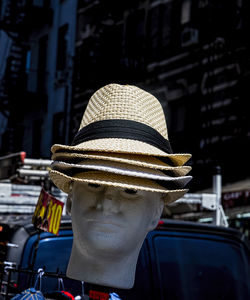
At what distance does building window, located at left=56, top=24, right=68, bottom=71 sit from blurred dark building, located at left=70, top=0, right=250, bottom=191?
1.04m

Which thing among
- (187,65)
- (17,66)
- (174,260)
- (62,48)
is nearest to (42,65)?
(17,66)

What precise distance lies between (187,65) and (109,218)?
14839 mm

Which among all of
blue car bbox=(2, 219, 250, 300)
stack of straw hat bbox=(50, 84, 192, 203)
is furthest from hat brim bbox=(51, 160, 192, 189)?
blue car bbox=(2, 219, 250, 300)

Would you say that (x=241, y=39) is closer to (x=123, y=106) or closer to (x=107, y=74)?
(x=107, y=74)

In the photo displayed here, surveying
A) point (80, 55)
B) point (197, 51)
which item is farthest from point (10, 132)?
point (197, 51)

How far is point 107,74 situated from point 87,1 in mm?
3645

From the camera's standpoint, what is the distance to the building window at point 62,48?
22406mm

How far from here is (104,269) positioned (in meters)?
2.68

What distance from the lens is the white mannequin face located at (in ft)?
8.71

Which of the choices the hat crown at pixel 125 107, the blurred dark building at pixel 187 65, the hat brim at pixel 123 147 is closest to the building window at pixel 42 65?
the blurred dark building at pixel 187 65

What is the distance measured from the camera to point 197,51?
16812 mm

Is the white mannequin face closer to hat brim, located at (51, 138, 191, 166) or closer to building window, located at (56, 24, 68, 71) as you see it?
hat brim, located at (51, 138, 191, 166)

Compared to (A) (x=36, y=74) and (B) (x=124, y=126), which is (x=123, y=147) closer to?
(B) (x=124, y=126)

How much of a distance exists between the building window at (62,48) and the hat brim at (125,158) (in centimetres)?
1970
